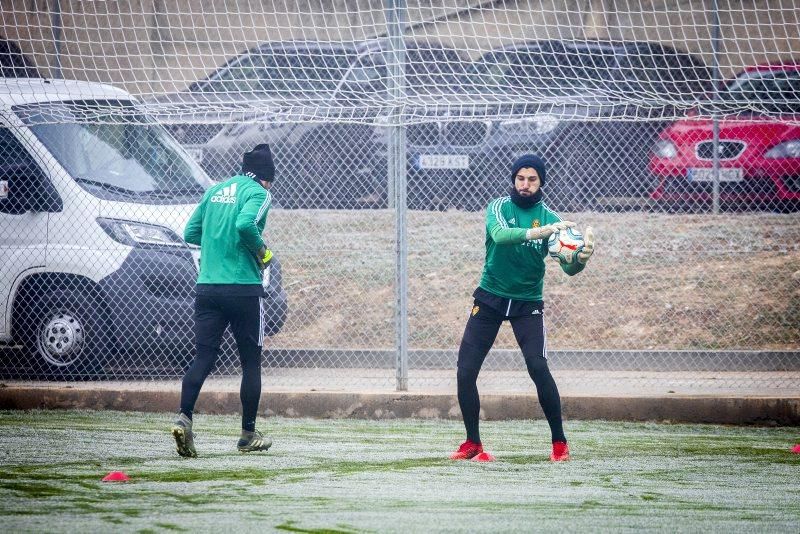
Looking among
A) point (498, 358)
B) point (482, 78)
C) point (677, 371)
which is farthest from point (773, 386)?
point (482, 78)

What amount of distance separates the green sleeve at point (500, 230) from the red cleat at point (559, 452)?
1.23 metres

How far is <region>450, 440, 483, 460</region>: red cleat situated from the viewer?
7.47 metres

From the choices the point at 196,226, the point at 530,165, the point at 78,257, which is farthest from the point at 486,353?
the point at 78,257

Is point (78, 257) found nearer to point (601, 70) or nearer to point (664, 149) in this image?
point (601, 70)

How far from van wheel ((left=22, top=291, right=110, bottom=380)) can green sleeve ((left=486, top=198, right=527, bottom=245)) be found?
4351 millimetres

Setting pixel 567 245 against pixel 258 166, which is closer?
pixel 567 245

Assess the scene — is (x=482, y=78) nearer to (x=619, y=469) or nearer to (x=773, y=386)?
(x=773, y=386)

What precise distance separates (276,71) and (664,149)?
4.41m

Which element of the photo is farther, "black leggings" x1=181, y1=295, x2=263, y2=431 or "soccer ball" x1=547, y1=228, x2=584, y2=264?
"black leggings" x1=181, y1=295, x2=263, y2=431

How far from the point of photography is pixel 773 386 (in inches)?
407

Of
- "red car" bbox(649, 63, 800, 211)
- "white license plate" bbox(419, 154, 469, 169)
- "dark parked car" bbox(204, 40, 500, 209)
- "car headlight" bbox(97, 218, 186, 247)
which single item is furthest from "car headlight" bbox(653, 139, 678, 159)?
"car headlight" bbox(97, 218, 186, 247)

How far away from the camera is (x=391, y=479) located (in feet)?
21.3

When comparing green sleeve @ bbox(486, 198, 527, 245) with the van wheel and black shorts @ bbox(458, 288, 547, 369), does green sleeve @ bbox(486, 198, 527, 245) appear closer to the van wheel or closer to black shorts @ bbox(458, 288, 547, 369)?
black shorts @ bbox(458, 288, 547, 369)

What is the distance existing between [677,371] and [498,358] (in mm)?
1575
